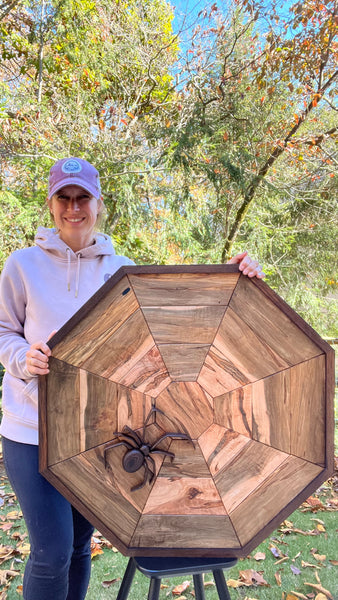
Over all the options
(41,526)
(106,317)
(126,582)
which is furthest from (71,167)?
(126,582)

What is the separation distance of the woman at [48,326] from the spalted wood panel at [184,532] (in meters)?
0.48

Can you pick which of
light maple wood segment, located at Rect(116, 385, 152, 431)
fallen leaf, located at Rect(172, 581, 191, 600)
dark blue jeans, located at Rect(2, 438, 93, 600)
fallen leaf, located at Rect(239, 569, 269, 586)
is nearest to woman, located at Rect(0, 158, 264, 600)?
dark blue jeans, located at Rect(2, 438, 93, 600)

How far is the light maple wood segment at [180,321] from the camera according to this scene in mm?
1283

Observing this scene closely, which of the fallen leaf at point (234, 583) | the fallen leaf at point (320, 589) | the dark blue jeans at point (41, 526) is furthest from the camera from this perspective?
the fallen leaf at point (234, 583)

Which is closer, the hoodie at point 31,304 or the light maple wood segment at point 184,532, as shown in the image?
the light maple wood segment at point 184,532

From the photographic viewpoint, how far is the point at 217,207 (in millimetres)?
7676

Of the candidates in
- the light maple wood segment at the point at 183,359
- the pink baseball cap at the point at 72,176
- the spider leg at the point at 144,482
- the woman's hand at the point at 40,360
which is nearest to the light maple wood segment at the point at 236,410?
the light maple wood segment at the point at 183,359

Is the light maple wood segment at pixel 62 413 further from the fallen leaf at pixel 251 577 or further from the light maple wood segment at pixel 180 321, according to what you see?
the fallen leaf at pixel 251 577

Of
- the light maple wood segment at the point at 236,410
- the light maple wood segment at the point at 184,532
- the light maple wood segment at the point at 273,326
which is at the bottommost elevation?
the light maple wood segment at the point at 184,532

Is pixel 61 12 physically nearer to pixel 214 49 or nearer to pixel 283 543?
pixel 214 49

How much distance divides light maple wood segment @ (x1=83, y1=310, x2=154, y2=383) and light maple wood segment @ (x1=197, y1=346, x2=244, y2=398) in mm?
177

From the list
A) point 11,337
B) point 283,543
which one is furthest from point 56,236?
point 283,543

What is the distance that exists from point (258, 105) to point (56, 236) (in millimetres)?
6522

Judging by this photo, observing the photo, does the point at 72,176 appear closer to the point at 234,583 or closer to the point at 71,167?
the point at 71,167
